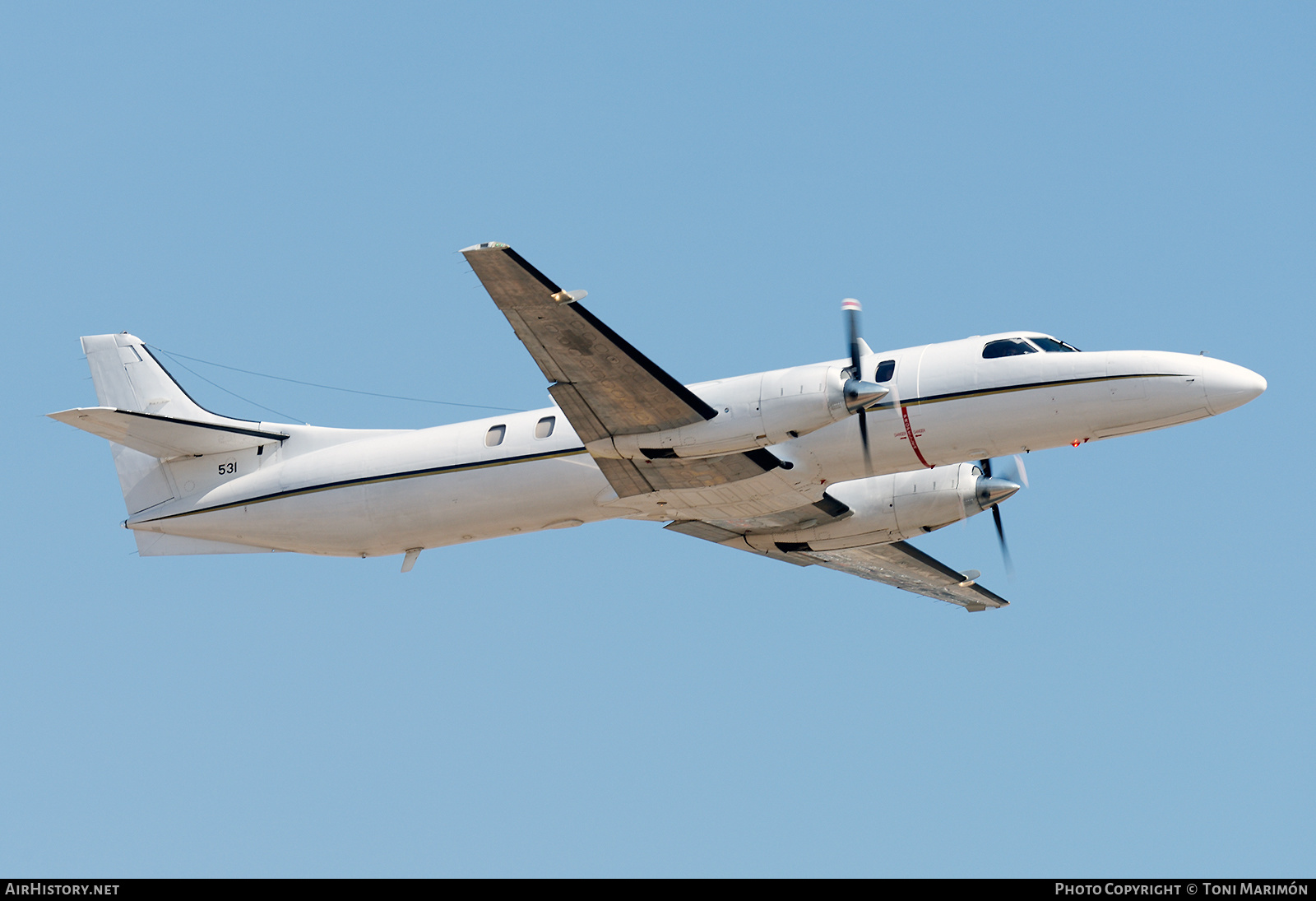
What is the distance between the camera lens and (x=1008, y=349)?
20.7m

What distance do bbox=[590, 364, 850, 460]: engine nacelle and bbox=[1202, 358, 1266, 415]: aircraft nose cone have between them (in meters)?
5.46

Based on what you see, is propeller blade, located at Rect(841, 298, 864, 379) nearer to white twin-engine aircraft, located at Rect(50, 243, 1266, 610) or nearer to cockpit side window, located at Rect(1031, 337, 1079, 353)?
white twin-engine aircraft, located at Rect(50, 243, 1266, 610)

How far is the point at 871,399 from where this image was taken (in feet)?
63.5

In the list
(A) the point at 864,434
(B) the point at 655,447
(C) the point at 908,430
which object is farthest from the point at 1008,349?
(B) the point at 655,447

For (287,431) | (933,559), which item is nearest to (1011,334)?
(933,559)

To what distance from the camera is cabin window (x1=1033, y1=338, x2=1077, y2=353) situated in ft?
67.8

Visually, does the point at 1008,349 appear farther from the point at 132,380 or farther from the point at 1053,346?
the point at 132,380

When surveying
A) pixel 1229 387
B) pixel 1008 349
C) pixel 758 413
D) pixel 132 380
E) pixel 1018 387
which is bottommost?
pixel 758 413

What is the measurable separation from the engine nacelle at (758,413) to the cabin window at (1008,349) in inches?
102

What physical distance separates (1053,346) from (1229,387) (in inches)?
103

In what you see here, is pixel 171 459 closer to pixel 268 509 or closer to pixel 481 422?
pixel 268 509

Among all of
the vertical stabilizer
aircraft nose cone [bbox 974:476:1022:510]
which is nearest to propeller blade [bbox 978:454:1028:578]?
aircraft nose cone [bbox 974:476:1022:510]

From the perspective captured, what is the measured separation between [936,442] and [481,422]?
7985 mm
